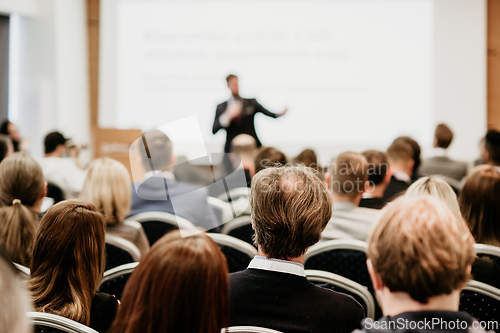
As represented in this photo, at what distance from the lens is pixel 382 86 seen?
609 cm

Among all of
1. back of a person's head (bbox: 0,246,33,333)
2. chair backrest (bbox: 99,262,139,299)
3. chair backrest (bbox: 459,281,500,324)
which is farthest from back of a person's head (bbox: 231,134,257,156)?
back of a person's head (bbox: 0,246,33,333)

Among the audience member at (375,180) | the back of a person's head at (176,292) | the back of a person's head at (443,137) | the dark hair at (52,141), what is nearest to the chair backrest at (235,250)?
the audience member at (375,180)

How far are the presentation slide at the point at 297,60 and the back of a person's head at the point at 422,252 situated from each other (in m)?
5.35

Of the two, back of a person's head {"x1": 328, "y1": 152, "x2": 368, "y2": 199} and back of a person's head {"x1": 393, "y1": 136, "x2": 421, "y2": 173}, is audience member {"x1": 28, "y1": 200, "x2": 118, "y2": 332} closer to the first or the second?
back of a person's head {"x1": 328, "y1": 152, "x2": 368, "y2": 199}

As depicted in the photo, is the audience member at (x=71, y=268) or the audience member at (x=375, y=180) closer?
the audience member at (x=71, y=268)

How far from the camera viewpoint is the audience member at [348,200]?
196cm

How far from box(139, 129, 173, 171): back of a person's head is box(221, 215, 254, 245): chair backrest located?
0.91m

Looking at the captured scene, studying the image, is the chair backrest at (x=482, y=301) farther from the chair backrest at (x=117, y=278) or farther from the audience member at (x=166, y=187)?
the chair backrest at (x=117, y=278)

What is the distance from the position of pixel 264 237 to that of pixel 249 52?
203 inches

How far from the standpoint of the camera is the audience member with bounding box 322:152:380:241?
77.2 inches

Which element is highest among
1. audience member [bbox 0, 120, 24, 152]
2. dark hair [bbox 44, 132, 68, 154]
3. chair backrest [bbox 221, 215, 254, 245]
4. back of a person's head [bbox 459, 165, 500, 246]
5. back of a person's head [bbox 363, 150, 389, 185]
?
audience member [bbox 0, 120, 24, 152]

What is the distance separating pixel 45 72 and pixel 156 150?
5.61 meters

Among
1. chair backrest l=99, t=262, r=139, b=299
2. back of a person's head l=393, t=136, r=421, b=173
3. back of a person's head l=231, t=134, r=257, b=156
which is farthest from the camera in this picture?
back of a person's head l=231, t=134, r=257, b=156

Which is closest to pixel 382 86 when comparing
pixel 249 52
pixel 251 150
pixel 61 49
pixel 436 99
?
pixel 436 99
